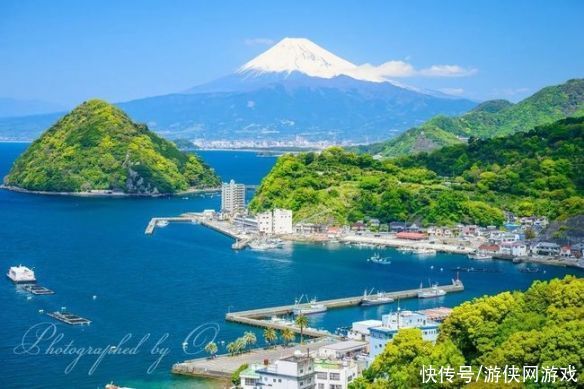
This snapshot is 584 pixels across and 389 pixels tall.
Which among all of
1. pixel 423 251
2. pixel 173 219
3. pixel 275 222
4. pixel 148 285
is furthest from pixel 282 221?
pixel 148 285

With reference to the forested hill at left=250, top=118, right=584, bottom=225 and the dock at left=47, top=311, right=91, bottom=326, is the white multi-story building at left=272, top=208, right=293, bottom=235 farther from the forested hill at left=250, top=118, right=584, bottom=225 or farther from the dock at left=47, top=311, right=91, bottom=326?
the dock at left=47, top=311, right=91, bottom=326

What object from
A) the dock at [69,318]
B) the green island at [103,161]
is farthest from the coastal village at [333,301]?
the green island at [103,161]

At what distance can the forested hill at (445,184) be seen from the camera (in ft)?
121

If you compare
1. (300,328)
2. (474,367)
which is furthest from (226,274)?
(474,367)

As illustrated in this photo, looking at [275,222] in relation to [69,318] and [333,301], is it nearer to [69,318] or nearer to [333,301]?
[333,301]

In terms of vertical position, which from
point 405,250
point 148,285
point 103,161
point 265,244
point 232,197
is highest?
point 103,161

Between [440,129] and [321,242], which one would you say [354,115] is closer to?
[440,129]

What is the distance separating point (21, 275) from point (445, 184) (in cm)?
2207

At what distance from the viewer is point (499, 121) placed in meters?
80.0

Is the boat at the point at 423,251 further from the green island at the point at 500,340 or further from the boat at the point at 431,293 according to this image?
the green island at the point at 500,340

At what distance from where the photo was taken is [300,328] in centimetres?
1900

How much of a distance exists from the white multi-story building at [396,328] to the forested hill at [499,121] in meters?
52.9

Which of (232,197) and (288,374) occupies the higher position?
(232,197)

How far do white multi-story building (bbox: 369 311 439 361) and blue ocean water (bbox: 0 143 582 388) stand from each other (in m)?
2.46
